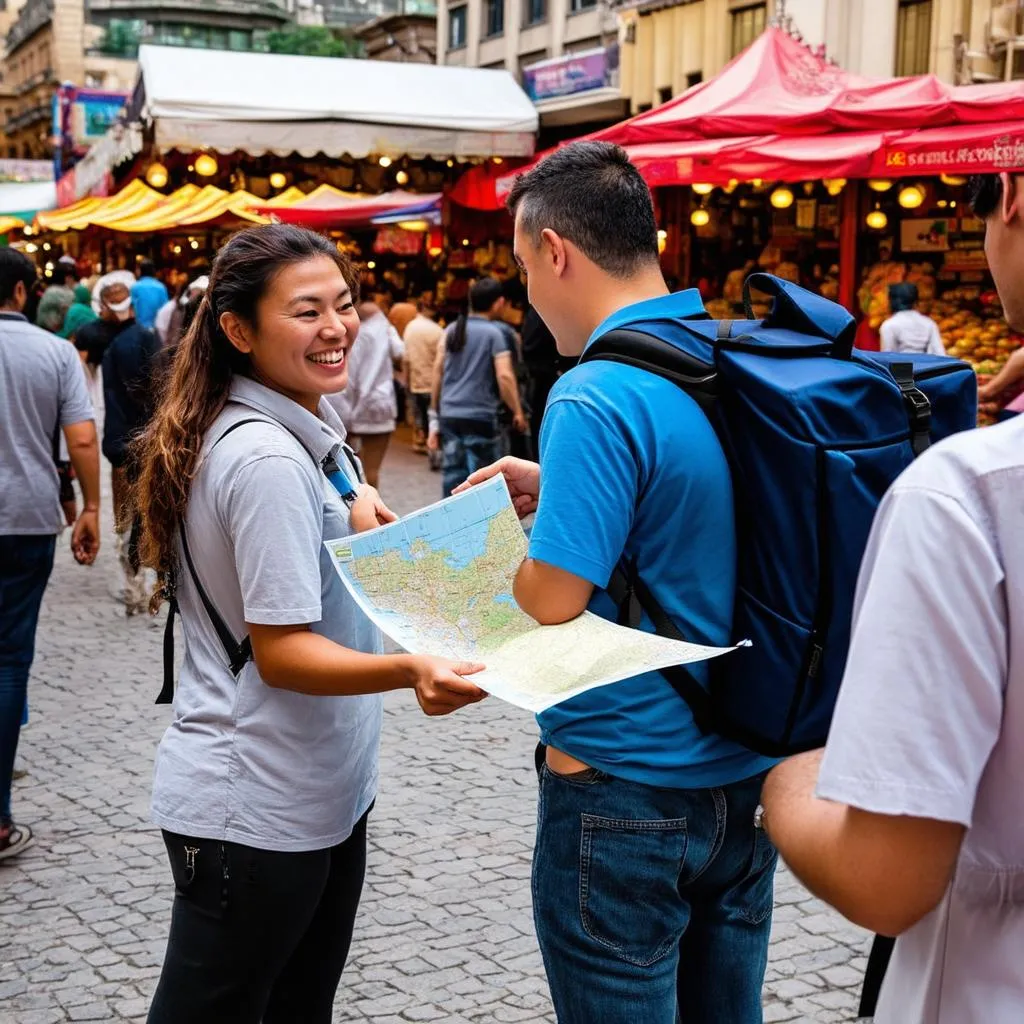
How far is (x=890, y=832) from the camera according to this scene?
116 cm

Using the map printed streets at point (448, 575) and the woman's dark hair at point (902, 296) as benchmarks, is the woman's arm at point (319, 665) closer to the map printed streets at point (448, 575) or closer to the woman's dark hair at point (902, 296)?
the map printed streets at point (448, 575)

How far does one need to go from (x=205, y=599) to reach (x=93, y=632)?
584cm

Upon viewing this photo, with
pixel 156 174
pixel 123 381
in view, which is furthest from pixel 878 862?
pixel 156 174

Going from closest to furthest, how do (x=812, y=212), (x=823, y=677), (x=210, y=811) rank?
(x=823, y=677)
(x=210, y=811)
(x=812, y=212)

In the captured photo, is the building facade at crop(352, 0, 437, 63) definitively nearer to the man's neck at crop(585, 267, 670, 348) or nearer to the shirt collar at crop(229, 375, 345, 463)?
the shirt collar at crop(229, 375, 345, 463)

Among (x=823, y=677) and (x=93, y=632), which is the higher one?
(x=823, y=677)

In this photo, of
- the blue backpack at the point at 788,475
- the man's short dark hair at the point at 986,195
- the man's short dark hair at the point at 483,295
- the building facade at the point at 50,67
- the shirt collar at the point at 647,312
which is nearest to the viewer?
the man's short dark hair at the point at 986,195

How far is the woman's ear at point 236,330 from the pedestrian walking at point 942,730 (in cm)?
147

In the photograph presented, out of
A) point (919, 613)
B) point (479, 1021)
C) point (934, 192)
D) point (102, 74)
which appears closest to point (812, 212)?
point (934, 192)

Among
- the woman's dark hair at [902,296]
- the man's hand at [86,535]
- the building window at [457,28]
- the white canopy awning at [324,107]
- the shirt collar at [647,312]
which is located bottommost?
the man's hand at [86,535]

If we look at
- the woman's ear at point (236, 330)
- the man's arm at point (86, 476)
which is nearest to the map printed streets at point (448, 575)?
the woman's ear at point (236, 330)

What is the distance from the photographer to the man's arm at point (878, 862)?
116 centimetres

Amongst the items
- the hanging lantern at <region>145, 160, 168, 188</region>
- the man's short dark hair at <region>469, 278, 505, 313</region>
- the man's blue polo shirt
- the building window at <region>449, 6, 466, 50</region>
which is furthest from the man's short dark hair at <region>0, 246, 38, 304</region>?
the building window at <region>449, 6, 466, 50</region>

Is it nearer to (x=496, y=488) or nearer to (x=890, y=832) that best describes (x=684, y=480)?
(x=496, y=488)
